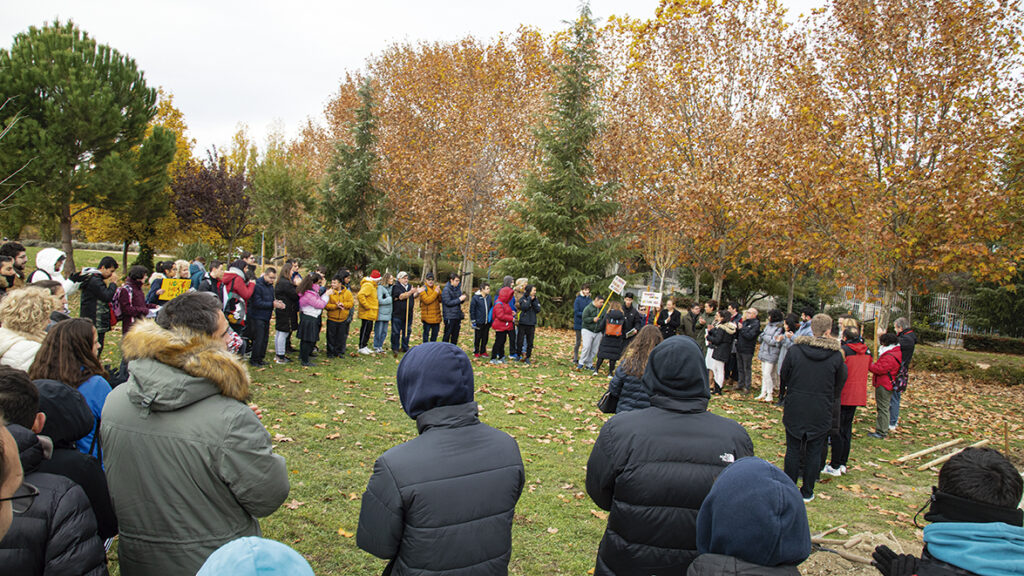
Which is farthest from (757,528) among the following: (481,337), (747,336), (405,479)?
(481,337)

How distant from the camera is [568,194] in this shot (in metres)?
21.7

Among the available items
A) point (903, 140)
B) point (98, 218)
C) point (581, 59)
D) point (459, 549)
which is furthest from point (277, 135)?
point (459, 549)

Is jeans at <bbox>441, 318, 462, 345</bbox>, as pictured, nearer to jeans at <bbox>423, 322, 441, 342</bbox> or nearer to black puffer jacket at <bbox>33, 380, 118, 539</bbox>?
jeans at <bbox>423, 322, 441, 342</bbox>

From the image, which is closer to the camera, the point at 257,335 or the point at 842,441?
the point at 842,441

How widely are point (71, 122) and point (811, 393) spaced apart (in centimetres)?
2268

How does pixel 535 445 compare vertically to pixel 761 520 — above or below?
below

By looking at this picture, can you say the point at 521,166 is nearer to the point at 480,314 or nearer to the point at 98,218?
the point at 480,314

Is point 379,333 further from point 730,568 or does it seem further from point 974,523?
point 974,523

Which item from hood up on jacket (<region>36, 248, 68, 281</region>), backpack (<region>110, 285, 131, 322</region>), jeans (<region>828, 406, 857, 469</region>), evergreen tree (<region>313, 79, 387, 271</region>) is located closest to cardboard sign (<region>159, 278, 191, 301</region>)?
backpack (<region>110, 285, 131, 322</region>)

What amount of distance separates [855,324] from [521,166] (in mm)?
22002

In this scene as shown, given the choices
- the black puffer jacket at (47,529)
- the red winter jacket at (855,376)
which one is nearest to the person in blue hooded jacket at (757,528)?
the black puffer jacket at (47,529)

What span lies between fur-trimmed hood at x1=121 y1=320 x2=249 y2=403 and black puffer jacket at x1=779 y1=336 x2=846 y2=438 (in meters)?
5.89

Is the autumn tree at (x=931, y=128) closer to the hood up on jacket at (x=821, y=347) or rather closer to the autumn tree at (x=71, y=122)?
the hood up on jacket at (x=821, y=347)

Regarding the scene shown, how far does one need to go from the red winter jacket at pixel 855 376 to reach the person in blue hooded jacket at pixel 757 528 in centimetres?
687
